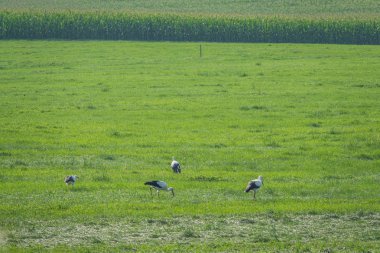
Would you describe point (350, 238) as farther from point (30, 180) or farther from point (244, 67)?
point (244, 67)

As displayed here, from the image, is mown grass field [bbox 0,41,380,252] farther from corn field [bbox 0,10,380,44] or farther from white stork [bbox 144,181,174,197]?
corn field [bbox 0,10,380,44]

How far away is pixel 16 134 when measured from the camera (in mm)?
31578

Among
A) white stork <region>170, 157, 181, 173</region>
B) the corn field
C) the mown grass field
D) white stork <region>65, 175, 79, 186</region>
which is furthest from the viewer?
the corn field

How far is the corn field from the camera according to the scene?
80.9 meters

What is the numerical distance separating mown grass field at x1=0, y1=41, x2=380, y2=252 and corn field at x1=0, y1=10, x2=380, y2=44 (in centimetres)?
2614

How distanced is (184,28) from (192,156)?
57.0 metres

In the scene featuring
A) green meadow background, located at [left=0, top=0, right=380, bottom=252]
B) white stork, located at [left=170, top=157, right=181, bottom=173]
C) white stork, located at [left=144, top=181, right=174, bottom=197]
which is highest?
white stork, located at [left=144, top=181, right=174, bottom=197]

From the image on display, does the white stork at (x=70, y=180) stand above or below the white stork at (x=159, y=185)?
below

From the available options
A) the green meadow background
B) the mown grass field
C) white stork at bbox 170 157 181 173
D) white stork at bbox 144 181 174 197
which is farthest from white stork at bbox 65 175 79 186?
white stork at bbox 170 157 181 173

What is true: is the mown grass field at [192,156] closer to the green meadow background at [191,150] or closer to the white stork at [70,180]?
the green meadow background at [191,150]

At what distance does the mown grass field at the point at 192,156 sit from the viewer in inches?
741

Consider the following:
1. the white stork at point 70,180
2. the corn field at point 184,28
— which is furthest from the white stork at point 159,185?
the corn field at point 184,28

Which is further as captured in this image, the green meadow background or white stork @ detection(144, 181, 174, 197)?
white stork @ detection(144, 181, 174, 197)

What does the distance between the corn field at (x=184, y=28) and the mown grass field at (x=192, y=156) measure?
85.8 feet
